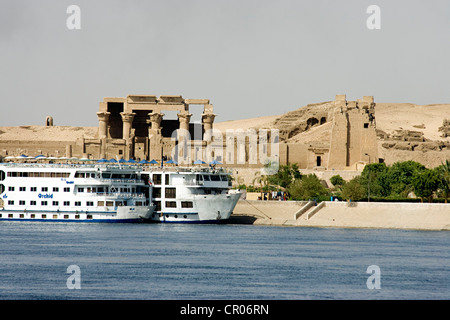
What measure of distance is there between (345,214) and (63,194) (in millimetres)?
21840

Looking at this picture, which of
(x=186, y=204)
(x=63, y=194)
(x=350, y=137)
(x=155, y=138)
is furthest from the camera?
(x=155, y=138)

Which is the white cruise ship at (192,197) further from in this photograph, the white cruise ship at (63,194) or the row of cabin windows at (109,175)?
the white cruise ship at (63,194)

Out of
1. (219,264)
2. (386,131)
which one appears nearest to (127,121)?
(386,131)

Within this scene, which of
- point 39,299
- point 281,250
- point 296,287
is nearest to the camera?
point 39,299

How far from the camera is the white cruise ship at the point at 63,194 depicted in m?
72.3

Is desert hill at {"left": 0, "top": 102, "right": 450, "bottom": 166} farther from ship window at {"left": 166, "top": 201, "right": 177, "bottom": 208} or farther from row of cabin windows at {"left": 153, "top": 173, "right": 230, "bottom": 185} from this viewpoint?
ship window at {"left": 166, "top": 201, "right": 177, "bottom": 208}

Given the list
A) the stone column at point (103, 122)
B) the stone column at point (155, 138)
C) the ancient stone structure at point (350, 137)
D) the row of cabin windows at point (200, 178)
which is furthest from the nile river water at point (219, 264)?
the stone column at point (103, 122)

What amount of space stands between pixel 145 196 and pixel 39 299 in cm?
4171

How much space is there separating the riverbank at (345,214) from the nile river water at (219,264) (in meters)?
3.18

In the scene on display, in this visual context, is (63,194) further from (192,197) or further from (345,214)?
(345,214)

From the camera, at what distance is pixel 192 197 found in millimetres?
74500
